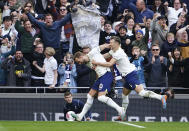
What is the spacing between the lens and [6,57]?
17.5m

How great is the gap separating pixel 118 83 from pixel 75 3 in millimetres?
2854

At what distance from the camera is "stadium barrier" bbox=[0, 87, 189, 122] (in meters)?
17.2

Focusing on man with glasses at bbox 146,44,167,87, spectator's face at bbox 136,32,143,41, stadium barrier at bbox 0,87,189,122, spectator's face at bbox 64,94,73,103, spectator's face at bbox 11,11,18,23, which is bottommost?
stadium barrier at bbox 0,87,189,122

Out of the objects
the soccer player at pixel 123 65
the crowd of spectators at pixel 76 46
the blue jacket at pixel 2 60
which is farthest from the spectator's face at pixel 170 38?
the blue jacket at pixel 2 60

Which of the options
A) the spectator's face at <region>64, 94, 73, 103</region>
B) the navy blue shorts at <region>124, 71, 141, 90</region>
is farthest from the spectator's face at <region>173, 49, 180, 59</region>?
the spectator's face at <region>64, 94, 73, 103</region>

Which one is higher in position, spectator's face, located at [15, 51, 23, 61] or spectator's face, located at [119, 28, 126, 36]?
spectator's face, located at [119, 28, 126, 36]

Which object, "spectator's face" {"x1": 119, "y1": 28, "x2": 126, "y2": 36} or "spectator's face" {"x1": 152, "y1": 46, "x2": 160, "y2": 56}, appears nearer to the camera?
"spectator's face" {"x1": 152, "y1": 46, "x2": 160, "y2": 56}

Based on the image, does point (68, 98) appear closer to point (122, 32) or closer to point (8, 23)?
point (122, 32)

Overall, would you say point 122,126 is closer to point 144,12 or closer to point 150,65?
point 150,65

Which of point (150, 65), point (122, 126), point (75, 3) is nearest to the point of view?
point (122, 126)

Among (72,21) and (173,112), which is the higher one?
(72,21)

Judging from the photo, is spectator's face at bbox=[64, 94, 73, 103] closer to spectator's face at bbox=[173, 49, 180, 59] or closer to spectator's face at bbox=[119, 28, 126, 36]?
spectator's face at bbox=[119, 28, 126, 36]

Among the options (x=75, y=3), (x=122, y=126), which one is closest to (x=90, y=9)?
(x=75, y=3)

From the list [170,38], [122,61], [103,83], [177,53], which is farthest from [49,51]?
[177,53]
